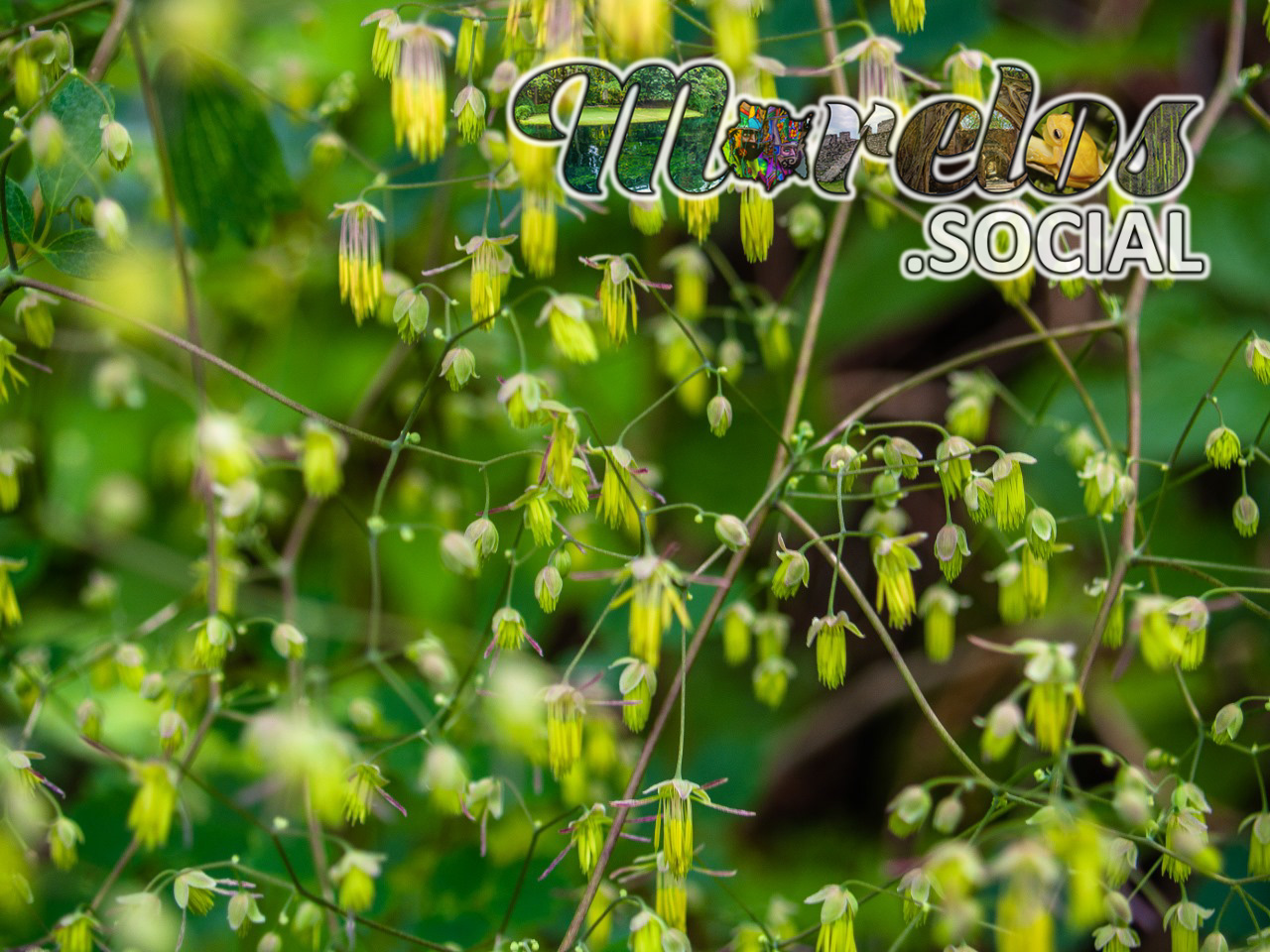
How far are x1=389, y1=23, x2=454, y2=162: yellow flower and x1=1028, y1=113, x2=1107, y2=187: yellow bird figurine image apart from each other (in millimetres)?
488

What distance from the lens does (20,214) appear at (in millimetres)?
804

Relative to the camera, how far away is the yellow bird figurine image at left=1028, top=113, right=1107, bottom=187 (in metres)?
0.87

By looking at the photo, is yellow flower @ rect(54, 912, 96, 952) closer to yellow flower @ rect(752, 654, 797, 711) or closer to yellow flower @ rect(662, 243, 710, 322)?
yellow flower @ rect(752, 654, 797, 711)

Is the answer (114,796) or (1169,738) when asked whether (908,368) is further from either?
(114,796)

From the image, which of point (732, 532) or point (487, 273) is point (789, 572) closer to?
point (732, 532)

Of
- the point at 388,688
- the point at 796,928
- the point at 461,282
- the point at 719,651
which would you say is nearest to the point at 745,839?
the point at 719,651

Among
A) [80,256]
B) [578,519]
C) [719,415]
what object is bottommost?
[578,519]

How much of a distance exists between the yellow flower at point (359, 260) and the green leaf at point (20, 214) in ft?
0.80

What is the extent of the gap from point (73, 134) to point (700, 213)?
19.1 inches

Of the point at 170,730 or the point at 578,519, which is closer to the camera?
the point at 170,730

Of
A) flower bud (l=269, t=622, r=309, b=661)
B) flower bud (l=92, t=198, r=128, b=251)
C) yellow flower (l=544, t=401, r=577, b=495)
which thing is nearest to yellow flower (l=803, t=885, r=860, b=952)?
yellow flower (l=544, t=401, r=577, b=495)

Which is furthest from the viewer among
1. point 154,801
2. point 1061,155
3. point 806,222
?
point 806,222

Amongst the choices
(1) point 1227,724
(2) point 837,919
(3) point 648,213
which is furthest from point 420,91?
(1) point 1227,724

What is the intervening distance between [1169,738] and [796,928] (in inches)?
26.9
